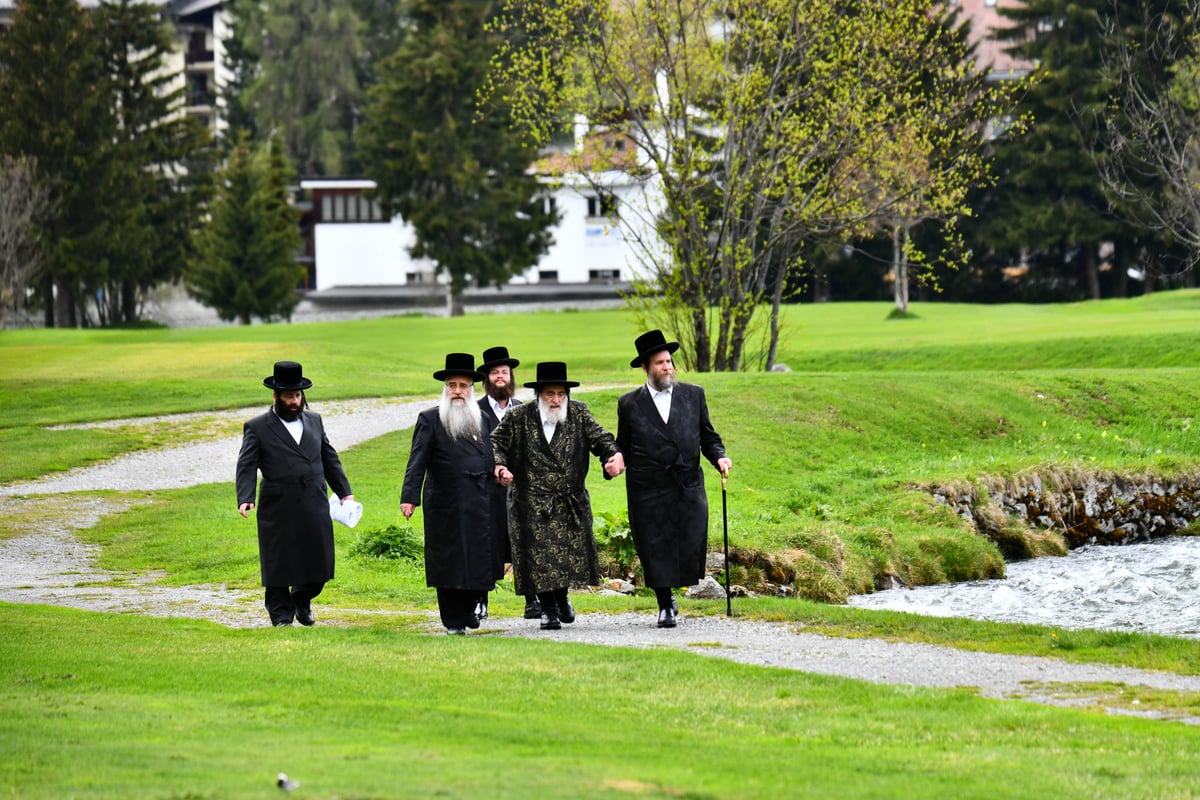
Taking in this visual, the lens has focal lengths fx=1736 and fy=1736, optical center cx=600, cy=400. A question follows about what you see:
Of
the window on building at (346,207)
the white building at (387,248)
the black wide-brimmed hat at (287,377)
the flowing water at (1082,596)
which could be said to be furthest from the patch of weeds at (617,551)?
the window on building at (346,207)

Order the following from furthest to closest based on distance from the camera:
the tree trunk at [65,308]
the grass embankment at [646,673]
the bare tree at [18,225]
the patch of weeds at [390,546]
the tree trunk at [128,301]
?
1. the tree trunk at [128,301]
2. the tree trunk at [65,308]
3. the bare tree at [18,225]
4. the patch of weeds at [390,546]
5. the grass embankment at [646,673]

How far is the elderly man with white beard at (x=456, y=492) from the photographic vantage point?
1301 centimetres

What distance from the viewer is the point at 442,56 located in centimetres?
6950

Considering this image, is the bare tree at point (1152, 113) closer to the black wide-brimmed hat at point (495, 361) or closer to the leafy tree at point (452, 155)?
the leafy tree at point (452, 155)

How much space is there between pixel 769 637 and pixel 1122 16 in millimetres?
61416

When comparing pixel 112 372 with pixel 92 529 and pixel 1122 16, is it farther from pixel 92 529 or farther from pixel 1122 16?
pixel 1122 16

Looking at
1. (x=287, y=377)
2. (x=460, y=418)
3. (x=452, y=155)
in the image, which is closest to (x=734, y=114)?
(x=460, y=418)

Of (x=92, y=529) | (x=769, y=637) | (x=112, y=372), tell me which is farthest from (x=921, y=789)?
(x=112, y=372)

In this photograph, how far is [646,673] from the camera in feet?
35.0

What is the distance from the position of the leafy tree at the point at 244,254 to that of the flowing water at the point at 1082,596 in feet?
165

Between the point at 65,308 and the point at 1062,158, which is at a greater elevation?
the point at 1062,158

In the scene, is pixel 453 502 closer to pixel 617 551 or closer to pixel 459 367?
pixel 459 367

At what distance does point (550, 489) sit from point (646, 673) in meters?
2.68

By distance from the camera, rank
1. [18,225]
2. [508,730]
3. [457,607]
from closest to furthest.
A: [508,730], [457,607], [18,225]
